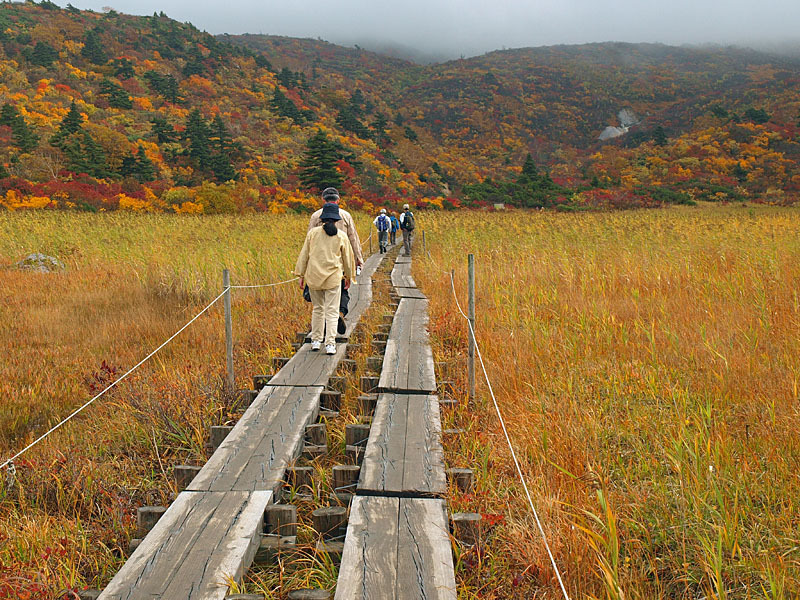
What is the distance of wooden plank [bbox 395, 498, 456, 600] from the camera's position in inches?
87.0

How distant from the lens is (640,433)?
3.49 meters

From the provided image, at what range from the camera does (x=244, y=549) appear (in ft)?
8.19

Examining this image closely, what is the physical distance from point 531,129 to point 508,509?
69474mm

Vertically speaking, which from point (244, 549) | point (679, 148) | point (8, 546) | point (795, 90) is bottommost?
point (8, 546)

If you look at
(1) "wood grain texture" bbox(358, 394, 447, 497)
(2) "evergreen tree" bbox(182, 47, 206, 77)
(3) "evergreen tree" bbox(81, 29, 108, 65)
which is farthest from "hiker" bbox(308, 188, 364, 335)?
(3) "evergreen tree" bbox(81, 29, 108, 65)

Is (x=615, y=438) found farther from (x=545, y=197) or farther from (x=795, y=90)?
(x=795, y=90)

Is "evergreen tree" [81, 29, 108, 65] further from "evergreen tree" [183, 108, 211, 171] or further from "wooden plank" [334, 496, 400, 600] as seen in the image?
"wooden plank" [334, 496, 400, 600]

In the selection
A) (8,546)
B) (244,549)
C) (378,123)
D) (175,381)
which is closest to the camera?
(244,549)

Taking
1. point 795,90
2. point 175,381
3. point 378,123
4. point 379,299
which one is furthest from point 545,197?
point 795,90

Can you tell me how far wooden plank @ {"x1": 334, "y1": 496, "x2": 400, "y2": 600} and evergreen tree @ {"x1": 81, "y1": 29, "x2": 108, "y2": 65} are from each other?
61783 mm

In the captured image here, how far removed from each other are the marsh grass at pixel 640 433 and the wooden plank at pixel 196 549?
3.44ft

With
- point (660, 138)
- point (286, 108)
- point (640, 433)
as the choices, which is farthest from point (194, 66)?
point (640, 433)

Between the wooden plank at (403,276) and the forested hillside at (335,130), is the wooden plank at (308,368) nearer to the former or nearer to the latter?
the wooden plank at (403,276)

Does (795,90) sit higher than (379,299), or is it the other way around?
(795,90)
